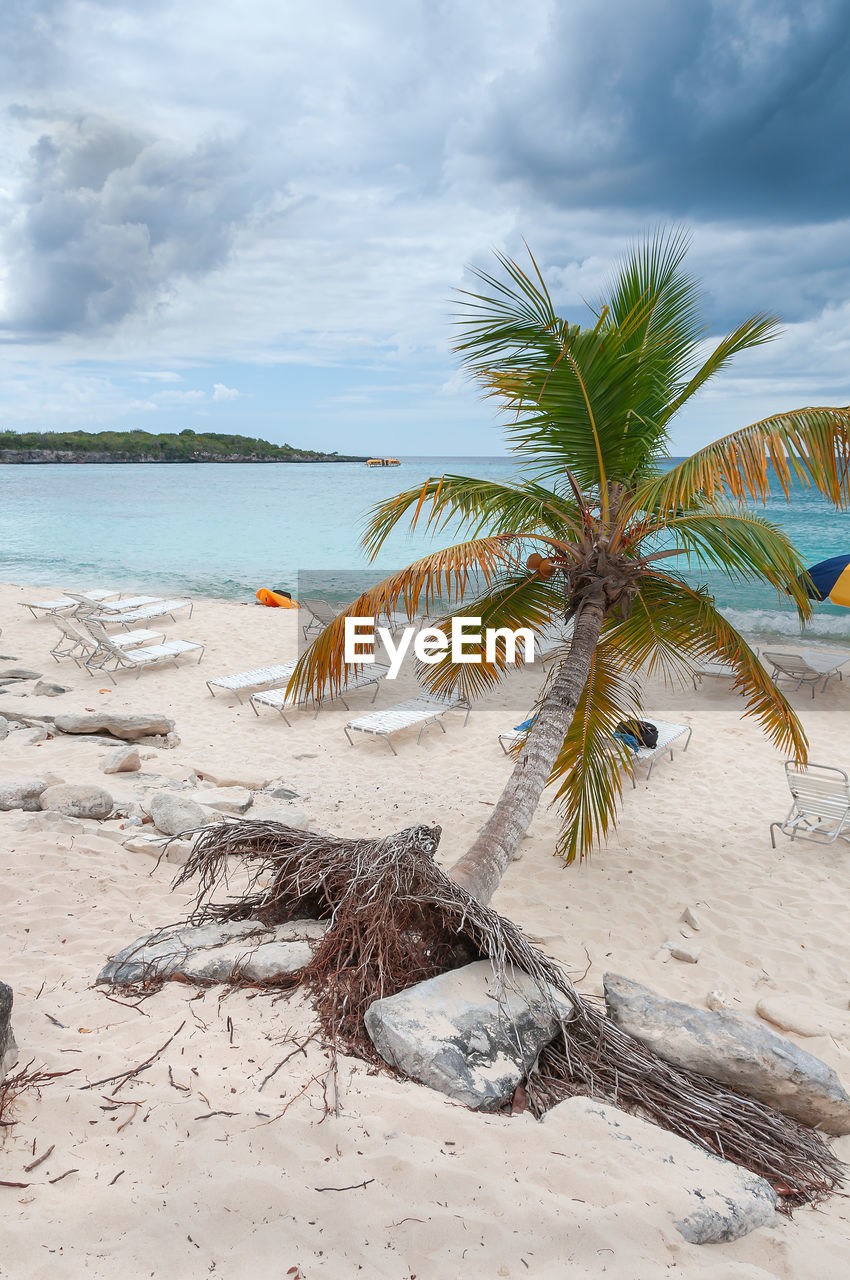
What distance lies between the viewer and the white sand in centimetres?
201

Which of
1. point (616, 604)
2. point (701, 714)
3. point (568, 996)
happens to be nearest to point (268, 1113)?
point (568, 996)

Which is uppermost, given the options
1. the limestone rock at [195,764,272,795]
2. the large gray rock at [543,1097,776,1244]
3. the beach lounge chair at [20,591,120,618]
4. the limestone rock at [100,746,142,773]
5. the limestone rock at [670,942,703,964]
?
the large gray rock at [543,1097,776,1244]

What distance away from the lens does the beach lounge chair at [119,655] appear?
34.4 ft

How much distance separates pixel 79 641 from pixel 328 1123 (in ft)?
32.8

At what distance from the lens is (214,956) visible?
330 centimetres

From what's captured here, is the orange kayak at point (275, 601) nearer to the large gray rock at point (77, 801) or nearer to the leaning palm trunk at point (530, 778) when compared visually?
the large gray rock at point (77, 801)

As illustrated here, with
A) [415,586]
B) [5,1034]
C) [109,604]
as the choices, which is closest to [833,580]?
[415,586]

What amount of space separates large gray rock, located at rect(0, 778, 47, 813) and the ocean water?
413cm

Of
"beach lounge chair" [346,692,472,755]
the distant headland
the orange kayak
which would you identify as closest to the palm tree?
"beach lounge chair" [346,692,472,755]

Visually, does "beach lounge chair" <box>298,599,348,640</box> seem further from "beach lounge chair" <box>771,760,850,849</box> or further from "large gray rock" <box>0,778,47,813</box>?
"beach lounge chair" <box>771,760,850,849</box>

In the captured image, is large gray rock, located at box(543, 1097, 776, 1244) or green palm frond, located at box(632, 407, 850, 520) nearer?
large gray rock, located at box(543, 1097, 776, 1244)

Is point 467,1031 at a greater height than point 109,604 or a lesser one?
greater

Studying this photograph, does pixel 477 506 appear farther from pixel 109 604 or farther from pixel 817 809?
pixel 109 604

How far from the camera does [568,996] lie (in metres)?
3.05
